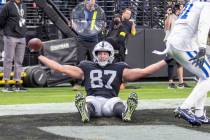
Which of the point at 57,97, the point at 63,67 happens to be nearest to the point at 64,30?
the point at 57,97

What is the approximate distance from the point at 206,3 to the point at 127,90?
6338 millimetres

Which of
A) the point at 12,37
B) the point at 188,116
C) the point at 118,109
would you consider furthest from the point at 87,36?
the point at 188,116

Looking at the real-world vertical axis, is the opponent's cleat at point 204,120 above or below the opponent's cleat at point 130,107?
below

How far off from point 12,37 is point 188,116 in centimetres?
633

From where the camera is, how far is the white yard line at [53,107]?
904 centimetres

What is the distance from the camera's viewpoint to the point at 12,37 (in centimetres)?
1309

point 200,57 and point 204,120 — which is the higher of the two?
point 200,57

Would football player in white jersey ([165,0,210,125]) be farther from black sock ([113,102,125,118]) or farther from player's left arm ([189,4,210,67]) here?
black sock ([113,102,125,118])

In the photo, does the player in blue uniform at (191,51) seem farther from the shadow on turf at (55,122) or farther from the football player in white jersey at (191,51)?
the shadow on turf at (55,122)

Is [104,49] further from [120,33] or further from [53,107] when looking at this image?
[120,33]

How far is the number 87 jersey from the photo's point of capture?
8.34m

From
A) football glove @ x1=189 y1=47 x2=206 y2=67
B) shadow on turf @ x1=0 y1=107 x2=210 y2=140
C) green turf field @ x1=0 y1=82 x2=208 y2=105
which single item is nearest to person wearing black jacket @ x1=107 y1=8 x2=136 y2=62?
green turf field @ x1=0 y1=82 x2=208 y2=105

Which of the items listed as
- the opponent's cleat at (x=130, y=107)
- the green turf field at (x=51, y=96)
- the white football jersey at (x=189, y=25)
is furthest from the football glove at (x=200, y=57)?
the green turf field at (x=51, y=96)

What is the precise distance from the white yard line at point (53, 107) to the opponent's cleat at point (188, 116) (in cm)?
177
